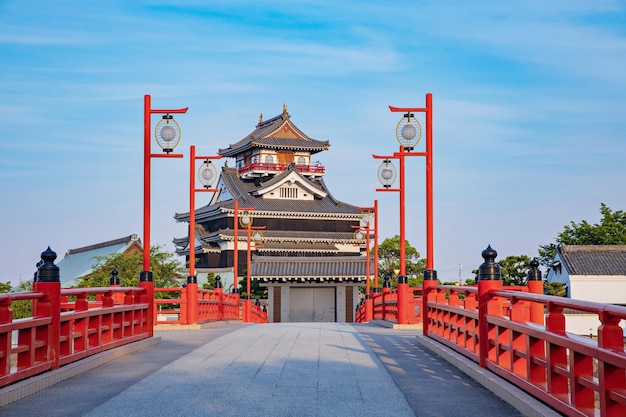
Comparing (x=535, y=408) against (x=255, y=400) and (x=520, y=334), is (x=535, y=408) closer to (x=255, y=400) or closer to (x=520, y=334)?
(x=520, y=334)

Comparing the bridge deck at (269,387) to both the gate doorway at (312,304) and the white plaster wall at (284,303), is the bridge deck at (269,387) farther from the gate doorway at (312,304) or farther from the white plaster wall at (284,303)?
the gate doorway at (312,304)

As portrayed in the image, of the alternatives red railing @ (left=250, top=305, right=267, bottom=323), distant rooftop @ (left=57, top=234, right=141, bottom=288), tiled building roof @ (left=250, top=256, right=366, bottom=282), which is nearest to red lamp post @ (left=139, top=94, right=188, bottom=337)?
red railing @ (left=250, top=305, right=267, bottom=323)

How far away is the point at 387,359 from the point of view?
511 inches

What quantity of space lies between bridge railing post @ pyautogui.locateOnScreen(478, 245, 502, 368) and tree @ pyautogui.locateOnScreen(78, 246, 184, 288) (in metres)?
37.5

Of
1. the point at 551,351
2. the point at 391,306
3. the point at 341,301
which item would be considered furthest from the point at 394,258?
the point at 551,351

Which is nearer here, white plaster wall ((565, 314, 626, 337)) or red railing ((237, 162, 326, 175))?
white plaster wall ((565, 314, 626, 337))

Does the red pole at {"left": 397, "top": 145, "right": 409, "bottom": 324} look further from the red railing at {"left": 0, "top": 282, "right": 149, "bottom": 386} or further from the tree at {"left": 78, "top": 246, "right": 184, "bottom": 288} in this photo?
the tree at {"left": 78, "top": 246, "right": 184, "bottom": 288}

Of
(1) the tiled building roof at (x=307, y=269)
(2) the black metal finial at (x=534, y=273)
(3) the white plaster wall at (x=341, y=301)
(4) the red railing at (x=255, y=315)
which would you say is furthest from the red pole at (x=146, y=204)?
(3) the white plaster wall at (x=341, y=301)

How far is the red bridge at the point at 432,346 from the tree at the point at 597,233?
41.0m

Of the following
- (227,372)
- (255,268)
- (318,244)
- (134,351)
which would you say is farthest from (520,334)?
(318,244)

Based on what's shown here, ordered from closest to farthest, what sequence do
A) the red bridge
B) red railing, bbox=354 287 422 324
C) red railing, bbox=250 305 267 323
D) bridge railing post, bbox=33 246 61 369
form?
the red bridge → bridge railing post, bbox=33 246 61 369 → red railing, bbox=354 287 422 324 → red railing, bbox=250 305 267 323

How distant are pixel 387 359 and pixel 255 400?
16.1 feet

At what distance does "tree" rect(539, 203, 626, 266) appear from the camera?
5453 centimetres

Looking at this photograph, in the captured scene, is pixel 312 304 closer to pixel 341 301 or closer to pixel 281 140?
pixel 341 301
